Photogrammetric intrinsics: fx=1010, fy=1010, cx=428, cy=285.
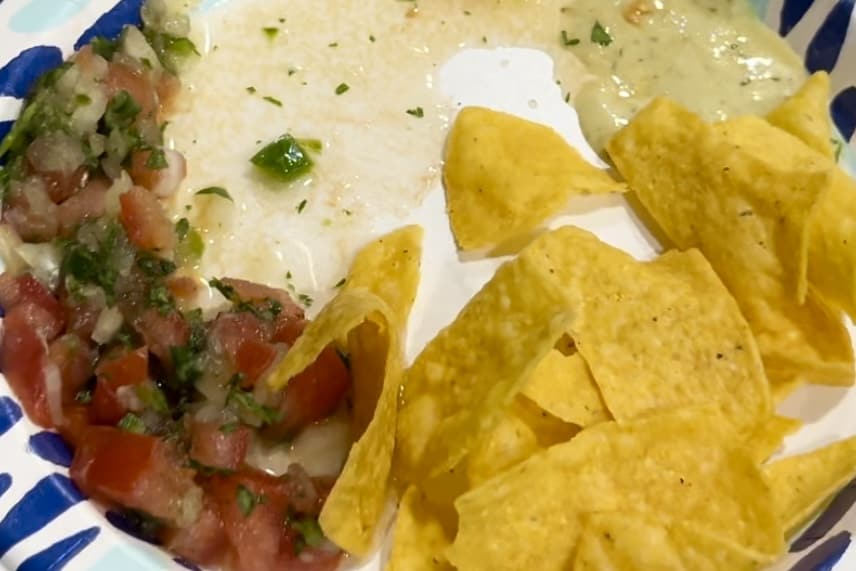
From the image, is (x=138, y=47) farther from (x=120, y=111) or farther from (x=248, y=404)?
(x=248, y=404)

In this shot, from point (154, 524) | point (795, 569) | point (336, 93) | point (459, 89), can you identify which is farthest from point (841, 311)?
point (154, 524)

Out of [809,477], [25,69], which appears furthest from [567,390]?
[25,69]

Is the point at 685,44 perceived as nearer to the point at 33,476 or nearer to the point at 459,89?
the point at 459,89

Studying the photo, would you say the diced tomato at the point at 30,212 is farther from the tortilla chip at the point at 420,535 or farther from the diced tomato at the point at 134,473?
the tortilla chip at the point at 420,535

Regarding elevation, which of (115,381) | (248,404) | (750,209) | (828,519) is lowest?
(828,519)

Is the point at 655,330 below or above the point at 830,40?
below

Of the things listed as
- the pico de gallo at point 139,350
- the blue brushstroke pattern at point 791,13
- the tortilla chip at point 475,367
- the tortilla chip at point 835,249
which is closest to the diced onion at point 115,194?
the pico de gallo at point 139,350
